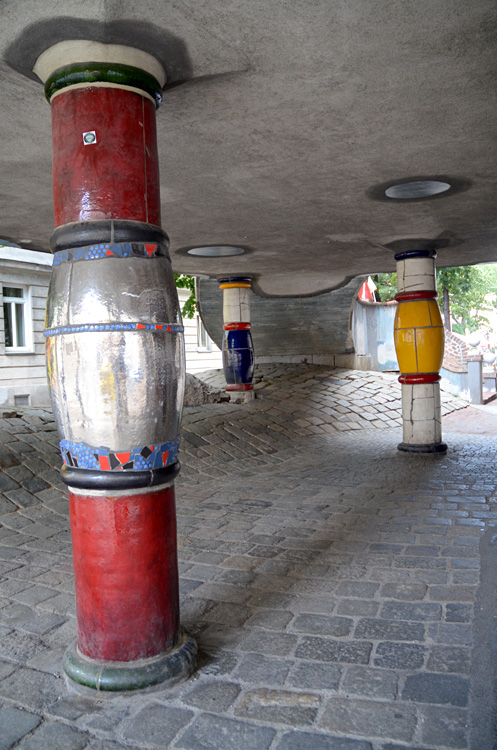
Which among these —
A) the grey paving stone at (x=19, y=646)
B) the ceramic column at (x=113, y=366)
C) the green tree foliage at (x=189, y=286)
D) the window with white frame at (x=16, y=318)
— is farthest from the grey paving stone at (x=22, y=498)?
the green tree foliage at (x=189, y=286)

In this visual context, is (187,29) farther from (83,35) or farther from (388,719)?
(388,719)

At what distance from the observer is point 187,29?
272 cm

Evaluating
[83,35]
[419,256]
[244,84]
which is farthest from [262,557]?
[419,256]

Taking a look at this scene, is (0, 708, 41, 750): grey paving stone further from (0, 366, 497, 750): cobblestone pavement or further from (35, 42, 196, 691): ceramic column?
(35, 42, 196, 691): ceramic column

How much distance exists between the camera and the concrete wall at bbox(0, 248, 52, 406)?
48.9 ft

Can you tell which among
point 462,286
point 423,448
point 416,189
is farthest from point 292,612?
point 462,286

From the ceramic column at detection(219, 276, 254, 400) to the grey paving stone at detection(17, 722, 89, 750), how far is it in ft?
32.1

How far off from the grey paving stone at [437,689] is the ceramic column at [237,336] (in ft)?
31.3

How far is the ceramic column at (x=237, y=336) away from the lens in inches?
469

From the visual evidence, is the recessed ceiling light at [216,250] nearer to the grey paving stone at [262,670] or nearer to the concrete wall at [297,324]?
the concrete wall at [297,324]

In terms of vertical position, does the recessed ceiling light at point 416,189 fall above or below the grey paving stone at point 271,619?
above

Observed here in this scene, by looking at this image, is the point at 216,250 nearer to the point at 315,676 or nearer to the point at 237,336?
the point at 237,336

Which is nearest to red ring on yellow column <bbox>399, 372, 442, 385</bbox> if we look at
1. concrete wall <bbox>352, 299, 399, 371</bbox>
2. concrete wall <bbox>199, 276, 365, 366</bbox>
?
concrete wall <bbox>199, 276, 365, 366</bbox>

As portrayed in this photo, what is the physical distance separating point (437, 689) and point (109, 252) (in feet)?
7.42
